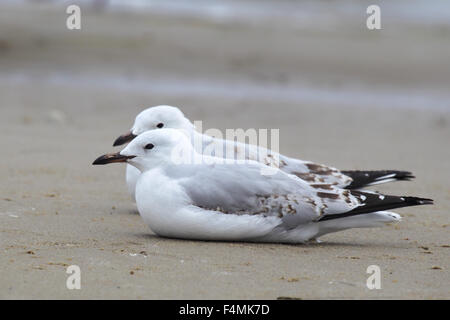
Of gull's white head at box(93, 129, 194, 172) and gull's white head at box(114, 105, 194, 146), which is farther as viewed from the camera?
gull's white head at box(114, 105, 194, 146)

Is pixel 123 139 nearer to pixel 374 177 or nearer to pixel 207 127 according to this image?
pixel 374 177

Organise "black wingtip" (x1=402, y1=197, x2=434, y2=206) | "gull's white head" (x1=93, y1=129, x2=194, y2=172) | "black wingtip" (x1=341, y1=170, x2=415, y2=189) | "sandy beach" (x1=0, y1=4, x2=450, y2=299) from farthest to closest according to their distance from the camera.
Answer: "black wingtip" (x1=341, y1=170, x2=415, y2=189)
"gull's white head" (x1=93, y1=129, x2=194, y2=172)
"black wingtip" (x1=402, y1=197, x2=434, y2=206)
"sandy beach" (x1=0, y1=4, x2=450, y2=299)

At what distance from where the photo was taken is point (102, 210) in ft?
19.1

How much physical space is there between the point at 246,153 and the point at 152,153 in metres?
1.08

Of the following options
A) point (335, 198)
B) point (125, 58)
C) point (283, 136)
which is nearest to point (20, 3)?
point (125, 58)

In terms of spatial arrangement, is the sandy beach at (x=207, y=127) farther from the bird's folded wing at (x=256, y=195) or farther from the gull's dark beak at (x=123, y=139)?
the gull's dark beak at (x=123, y=139)

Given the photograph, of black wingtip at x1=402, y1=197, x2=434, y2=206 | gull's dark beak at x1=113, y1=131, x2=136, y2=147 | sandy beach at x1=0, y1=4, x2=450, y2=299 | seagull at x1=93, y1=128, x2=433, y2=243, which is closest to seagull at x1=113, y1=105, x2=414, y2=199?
gull's dark beak at x1=113, y1=131, x2=136, y2=147

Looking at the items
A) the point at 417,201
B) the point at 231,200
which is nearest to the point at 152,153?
the point at 231,200

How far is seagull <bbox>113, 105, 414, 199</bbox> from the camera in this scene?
593cm

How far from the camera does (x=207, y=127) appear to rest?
10.2m

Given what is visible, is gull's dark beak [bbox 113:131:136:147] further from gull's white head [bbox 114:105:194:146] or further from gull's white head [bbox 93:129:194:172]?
gull's white head [bbox 93:129:194:172]

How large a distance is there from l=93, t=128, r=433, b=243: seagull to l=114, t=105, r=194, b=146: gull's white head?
0.94m

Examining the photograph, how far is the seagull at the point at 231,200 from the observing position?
15.5 ft

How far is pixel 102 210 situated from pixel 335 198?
1.75 metres
